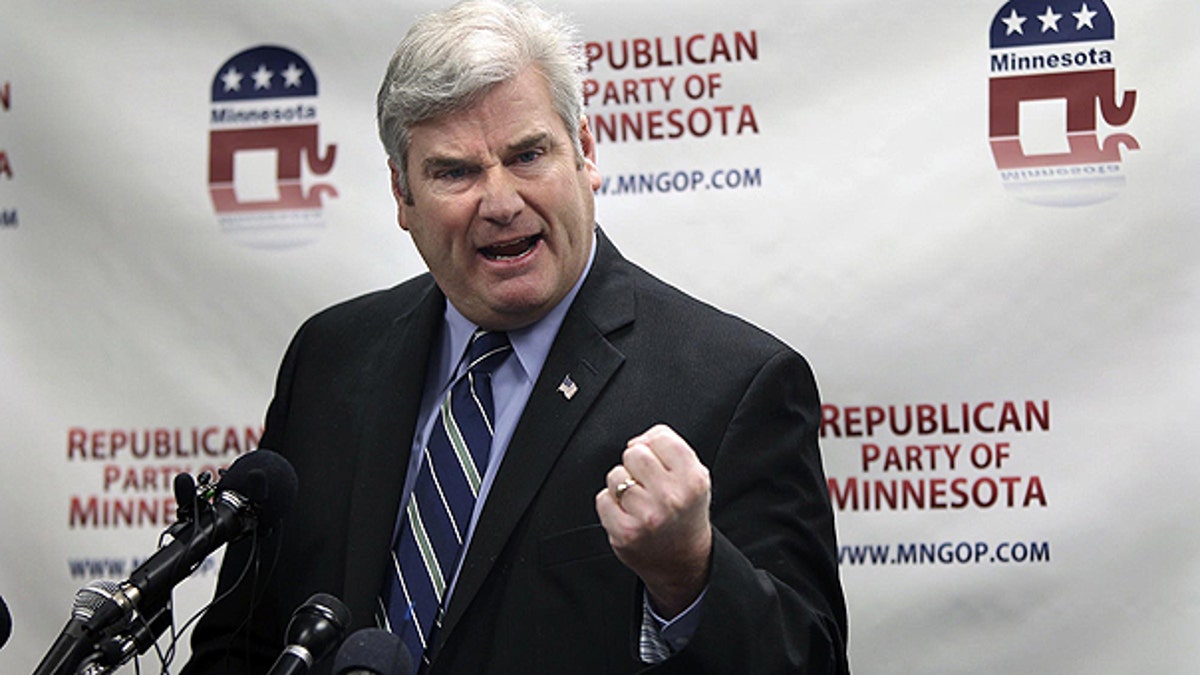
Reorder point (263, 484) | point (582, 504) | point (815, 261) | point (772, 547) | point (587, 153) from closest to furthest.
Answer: point (263, 484) < point (772, 547) < point (582, 504) < point (587, 153) < point (815, 261)

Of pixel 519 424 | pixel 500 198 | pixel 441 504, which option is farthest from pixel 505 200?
pixel 441 504

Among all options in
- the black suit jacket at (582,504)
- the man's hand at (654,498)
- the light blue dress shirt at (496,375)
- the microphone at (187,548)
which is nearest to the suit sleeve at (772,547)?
the black suit jacket at (582,504)

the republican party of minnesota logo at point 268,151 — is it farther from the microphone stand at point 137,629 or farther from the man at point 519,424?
the microphone stand at point 137,629

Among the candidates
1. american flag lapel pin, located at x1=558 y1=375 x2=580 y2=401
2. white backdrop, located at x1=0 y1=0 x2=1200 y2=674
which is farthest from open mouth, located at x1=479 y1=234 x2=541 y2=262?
white backdrop, located at x1=0 y1=0 x2=1200 y2=674

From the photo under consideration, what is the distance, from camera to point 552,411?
2.37 m

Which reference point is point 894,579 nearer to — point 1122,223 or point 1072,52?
point 1122,223

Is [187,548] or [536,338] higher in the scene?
[536,338]

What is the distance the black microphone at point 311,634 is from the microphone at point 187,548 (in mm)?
147

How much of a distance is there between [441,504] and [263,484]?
512 mm

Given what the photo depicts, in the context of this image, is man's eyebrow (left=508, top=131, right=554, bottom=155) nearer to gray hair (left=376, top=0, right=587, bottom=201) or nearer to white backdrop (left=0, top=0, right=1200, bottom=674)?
gray hair (left=376, top=0, right=587, bottom=201)

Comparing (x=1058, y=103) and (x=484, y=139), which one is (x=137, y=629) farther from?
(x=1058, y=103)

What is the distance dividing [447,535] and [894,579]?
51.1 inches

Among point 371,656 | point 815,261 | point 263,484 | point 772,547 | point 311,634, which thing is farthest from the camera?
point 815,261

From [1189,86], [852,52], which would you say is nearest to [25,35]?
[852,52]
